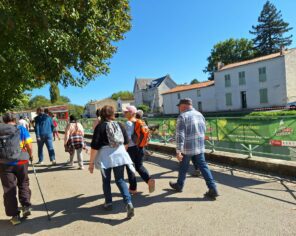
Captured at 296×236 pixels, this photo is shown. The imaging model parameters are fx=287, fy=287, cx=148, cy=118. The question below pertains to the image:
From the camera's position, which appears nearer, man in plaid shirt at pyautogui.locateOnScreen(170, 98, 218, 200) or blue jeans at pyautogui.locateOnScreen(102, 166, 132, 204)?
blue jeans at pyautogui.locateOnScreen(102, 166, 132, 204)

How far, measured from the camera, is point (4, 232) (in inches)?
165

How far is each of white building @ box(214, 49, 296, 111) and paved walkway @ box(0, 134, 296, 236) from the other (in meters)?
36.1

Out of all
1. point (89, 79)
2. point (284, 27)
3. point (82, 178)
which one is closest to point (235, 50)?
point (284, 27)

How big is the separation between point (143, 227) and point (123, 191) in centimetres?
64

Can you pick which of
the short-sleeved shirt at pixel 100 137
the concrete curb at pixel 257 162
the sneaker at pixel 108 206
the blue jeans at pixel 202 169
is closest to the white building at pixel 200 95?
the concrete curb at pixel 257 162

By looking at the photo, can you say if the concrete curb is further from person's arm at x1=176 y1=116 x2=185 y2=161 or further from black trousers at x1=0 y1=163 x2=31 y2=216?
black trousers at x1=0 y1=163 x2=31 y2=216

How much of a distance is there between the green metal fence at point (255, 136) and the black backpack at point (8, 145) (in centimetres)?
545

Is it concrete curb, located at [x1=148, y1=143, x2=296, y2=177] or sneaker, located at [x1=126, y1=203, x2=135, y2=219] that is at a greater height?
concrete curb, located at [x1=148, y1=143, x2=296, y2=177]

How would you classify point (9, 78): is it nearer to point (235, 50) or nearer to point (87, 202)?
point (87, 202)

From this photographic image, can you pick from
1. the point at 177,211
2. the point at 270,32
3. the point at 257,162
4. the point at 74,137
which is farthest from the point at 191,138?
Result: the point at 270,32

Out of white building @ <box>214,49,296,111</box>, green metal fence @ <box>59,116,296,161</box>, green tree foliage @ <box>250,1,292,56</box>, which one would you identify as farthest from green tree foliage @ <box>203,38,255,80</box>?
green metal fence @ <box>59,116,296,161</box>

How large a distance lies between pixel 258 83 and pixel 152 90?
3551 cm

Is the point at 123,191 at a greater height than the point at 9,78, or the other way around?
the point at 9,78

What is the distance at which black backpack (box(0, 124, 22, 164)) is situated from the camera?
4.46m
